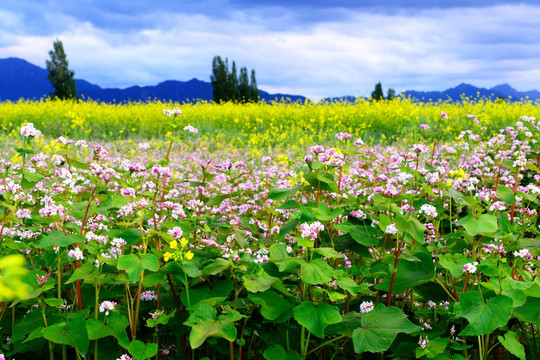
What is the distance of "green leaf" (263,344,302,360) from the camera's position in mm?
1562

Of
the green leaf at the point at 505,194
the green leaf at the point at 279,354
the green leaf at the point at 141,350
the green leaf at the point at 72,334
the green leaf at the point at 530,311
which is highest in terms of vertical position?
the green leaf at the point at 505,194

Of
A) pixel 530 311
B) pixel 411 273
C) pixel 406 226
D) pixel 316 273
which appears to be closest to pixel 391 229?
pixel 406 226

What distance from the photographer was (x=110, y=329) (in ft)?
5.10

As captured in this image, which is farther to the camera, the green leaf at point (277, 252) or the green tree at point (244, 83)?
the green tree at point (244, 83)

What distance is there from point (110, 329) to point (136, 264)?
285 millimetres

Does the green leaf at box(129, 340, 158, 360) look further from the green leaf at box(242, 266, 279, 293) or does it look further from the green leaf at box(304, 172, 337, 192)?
the green leaf at box(304, 172, 337, 192)

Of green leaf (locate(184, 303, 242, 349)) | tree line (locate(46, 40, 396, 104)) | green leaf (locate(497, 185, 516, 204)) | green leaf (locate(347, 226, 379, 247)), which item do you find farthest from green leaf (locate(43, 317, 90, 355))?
tree line (locate(46, 40, 396, 104))

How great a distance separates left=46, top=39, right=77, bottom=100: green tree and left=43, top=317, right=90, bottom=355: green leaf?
34.1m

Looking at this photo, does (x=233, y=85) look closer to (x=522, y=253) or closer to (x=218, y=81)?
(x=218, y=81)

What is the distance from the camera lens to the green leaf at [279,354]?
1.56 meters

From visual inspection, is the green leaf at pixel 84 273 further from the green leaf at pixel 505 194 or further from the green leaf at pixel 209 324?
the green leaf at pixel 505 194

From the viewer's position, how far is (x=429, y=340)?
163 cm

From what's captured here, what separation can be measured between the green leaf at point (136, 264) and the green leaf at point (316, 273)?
20.5 inches

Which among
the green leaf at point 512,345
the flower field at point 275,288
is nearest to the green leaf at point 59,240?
the flower field at point 275,288
